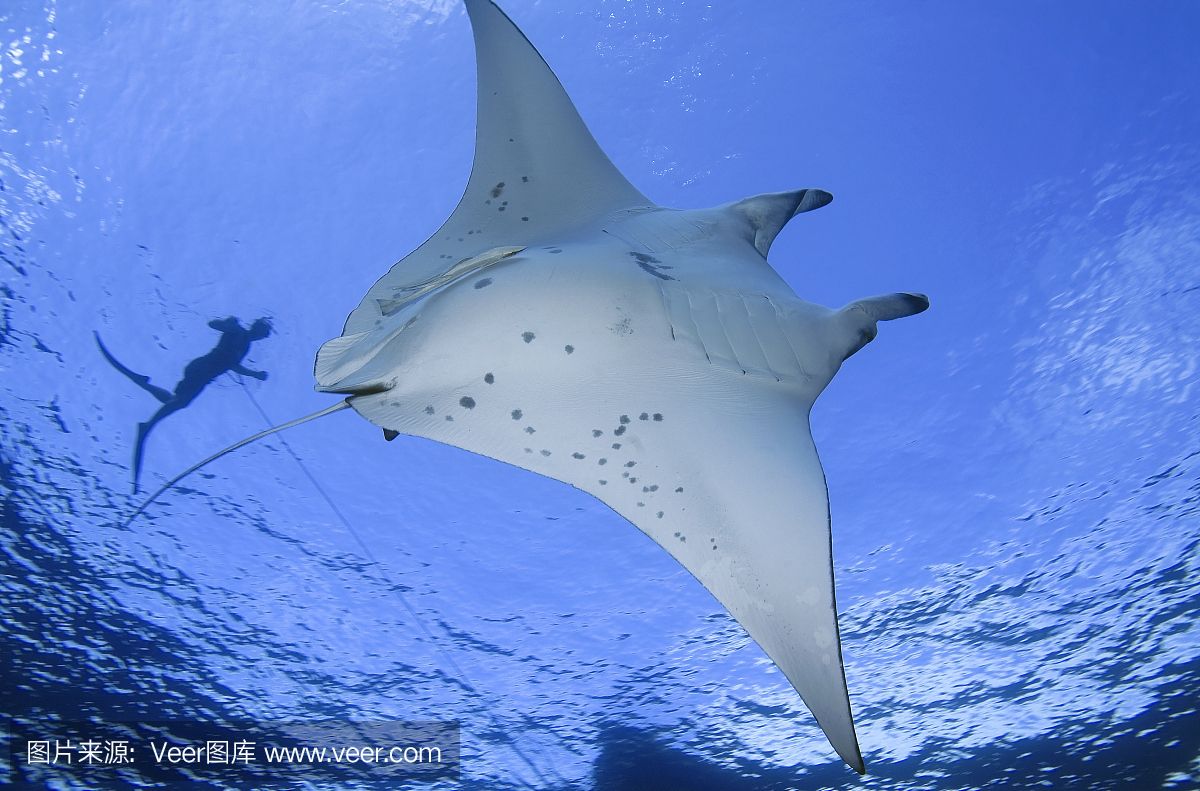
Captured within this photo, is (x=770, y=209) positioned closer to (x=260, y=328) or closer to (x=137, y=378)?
(x=260, y=328)

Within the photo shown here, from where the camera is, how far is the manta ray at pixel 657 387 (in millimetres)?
2238

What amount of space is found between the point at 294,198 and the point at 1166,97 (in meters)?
8.43

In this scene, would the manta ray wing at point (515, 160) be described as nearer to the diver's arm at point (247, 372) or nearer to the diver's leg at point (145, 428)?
the diver's arm at point (247, 372)

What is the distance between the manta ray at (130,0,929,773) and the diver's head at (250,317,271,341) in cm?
513

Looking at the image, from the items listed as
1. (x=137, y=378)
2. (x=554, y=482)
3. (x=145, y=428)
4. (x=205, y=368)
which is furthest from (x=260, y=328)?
(x=554, y=482)

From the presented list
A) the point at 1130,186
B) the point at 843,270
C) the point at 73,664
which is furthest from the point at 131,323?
the point at 1130,186

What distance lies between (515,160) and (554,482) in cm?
554

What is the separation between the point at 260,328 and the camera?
24.3 ft

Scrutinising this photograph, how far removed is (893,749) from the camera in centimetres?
1235

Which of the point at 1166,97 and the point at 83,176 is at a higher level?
the point at 83,176

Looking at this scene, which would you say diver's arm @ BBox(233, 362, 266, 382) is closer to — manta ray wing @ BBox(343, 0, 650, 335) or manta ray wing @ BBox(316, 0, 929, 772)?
manta ray wing @ BBox(343, 0, 650, 335)

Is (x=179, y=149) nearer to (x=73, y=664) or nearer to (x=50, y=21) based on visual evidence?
(x=50, y=21)

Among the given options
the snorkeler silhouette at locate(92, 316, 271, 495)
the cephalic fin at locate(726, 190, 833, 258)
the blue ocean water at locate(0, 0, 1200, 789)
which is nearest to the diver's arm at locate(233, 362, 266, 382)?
the snorkeler silhouette at locate(92, 316, 271, 495)

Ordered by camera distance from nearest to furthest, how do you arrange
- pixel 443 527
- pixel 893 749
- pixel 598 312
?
pixel 598 312 < pixel 443 527 < pixel 893 749
